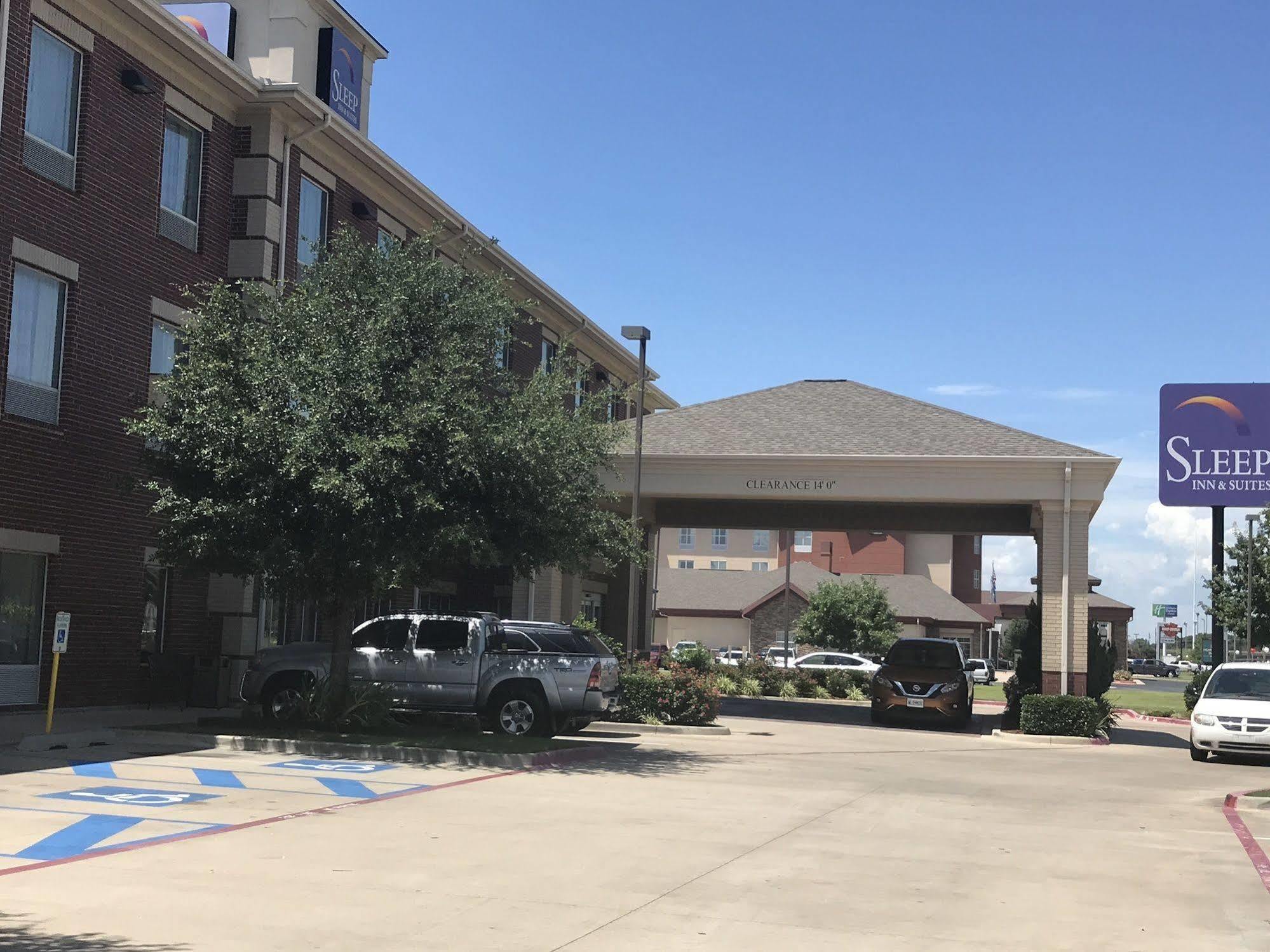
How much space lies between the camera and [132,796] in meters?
13.3

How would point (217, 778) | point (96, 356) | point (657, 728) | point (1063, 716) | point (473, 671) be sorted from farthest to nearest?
point (1063, 716) < point (657, 728) < point (96, 356) < point (473, 671) < point (217, 778)

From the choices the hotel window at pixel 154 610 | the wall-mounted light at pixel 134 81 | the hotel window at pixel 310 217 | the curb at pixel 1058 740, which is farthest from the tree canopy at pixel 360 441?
the curb at pixel 1058 740

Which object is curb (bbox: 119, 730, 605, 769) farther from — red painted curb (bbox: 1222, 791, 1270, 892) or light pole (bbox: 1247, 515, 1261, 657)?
light pole (bbox: 1247, 515, 1261, 657)

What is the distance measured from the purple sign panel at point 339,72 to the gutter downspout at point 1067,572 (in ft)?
56.4

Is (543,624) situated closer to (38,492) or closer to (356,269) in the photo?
(356,269)

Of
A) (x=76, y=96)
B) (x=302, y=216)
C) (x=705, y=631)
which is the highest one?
(x=76, y=96)

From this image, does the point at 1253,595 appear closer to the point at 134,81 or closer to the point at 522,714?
the point at 522,714

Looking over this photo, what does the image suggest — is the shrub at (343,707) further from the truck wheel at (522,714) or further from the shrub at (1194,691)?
the shrub at (1194,691)

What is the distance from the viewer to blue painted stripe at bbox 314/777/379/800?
14.1 metres

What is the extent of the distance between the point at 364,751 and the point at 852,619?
47.9m

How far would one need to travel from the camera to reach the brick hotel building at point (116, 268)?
20.3 metres

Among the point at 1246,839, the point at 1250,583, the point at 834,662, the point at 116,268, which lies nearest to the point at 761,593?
the point at 834,662

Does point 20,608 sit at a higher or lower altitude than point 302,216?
lower

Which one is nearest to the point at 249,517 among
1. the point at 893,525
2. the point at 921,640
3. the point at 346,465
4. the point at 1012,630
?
the point at 346,465
